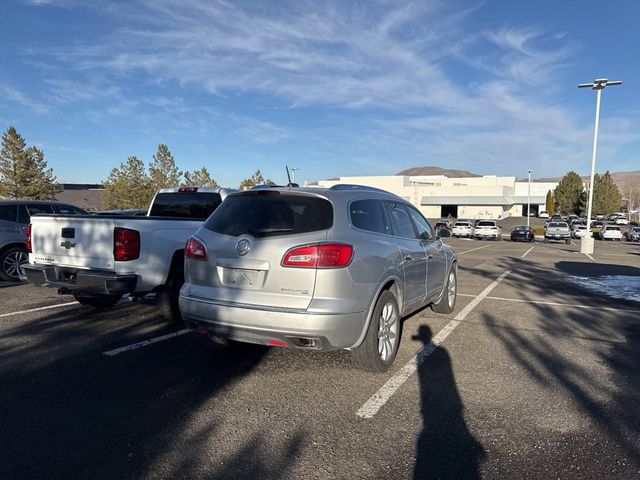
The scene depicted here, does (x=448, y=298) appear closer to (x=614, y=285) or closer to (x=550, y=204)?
(x=614, y=285)

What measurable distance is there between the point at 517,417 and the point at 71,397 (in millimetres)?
3607

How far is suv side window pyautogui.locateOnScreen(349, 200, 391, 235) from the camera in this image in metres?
4.32

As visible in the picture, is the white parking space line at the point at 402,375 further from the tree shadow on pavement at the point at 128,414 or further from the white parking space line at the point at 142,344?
the white parking space line at the point at 142,344

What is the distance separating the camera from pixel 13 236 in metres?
9.57

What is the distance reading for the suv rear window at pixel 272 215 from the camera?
402 centimetres

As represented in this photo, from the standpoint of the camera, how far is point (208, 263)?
14.1ft

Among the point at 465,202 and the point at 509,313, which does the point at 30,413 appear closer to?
the point at 509,313

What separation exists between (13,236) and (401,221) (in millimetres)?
8462

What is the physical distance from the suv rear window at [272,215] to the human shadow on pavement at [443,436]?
5.68ft

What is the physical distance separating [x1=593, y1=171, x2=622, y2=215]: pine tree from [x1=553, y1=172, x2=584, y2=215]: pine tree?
2.49m

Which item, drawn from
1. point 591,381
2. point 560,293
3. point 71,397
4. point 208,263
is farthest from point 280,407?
point 560,293

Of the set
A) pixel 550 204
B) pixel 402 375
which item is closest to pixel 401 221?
pixel 402 375

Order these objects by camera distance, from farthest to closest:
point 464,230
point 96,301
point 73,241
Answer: point 464,230
point 96,301
point 73,241

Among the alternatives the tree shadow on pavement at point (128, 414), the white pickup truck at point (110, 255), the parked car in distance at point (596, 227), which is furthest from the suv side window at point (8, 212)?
the parked car in distance at point (596, 227)
